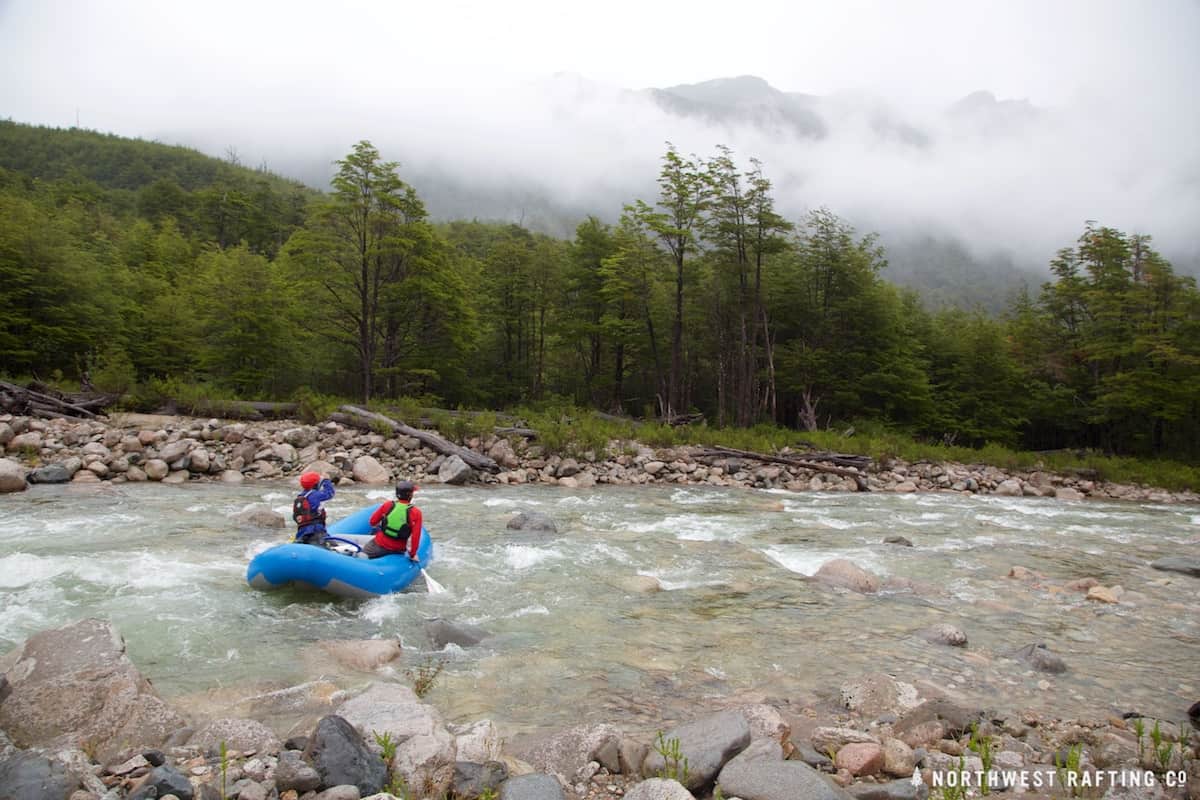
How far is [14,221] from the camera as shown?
22.2 metres

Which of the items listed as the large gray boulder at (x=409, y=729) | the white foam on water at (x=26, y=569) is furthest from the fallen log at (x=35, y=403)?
the large gray boulder at (x=409, y=729)

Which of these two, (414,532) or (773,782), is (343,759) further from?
(414,532)

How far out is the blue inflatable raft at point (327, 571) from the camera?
6488 millimetres

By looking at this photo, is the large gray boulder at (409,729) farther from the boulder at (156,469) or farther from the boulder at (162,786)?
the boulder at (156,469)

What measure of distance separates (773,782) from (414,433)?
48.7ft

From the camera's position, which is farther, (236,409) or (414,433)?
(236,409)

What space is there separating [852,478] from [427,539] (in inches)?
549

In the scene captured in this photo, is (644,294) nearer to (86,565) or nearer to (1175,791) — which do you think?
(86,565)

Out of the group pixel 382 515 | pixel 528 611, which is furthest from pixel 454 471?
pixel 528 611

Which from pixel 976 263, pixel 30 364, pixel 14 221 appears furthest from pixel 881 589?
pixel 976 263

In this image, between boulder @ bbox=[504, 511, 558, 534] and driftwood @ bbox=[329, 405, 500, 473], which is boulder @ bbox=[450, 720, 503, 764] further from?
driftwood @ bbox=[329, 405, 500, 473]

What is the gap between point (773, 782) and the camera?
10.7ft

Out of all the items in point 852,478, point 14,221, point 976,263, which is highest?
point 976,263

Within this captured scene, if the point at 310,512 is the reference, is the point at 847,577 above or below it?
below
